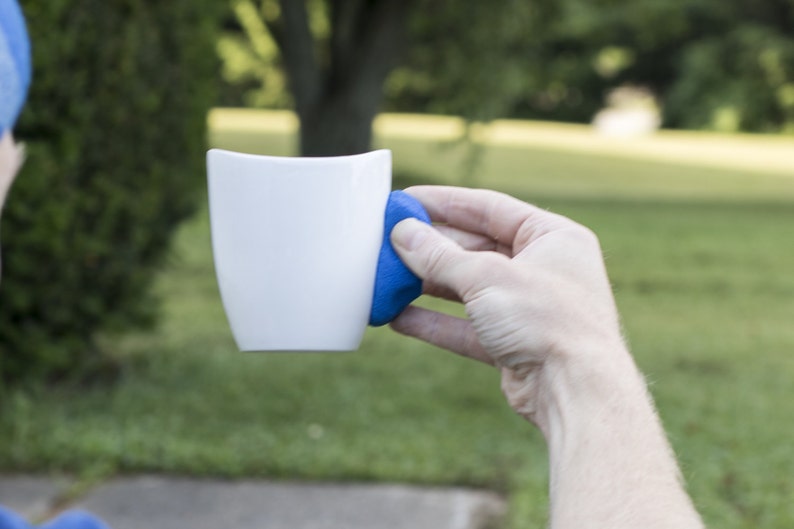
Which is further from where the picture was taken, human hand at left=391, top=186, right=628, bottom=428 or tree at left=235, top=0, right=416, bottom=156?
tree at left=235, top=0, right=416, bottom=156

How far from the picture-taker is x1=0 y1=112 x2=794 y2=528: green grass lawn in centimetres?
392

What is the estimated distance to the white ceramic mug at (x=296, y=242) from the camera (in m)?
1.19

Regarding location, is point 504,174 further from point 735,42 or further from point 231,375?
point 735,42

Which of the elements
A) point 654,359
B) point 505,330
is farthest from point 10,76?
point 654,359

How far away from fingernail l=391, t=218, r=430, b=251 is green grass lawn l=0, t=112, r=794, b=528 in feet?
7.44

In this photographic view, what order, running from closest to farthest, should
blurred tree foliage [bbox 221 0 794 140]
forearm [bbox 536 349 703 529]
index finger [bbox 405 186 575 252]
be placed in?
forearm [bbox 536 349 703 529] < index finger [bbox 405 186 575 252] < blurred tree foliage [bbox 221 0 794 140]

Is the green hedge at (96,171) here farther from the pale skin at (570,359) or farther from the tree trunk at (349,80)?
the tree trunk at (349,80)

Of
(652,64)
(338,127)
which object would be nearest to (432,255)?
(338,127)

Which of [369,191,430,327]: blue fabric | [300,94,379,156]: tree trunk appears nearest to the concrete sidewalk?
[369,191,430,327]: blue fabric

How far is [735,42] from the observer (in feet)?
114

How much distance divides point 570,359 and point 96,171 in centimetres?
370

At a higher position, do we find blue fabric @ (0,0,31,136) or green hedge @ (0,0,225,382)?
blue fabric @ (0,0,31,136)

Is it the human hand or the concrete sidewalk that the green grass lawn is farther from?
the human hand

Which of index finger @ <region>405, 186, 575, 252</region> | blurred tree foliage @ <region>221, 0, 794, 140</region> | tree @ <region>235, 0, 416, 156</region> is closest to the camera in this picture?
index finger @ <region>405, 186, 575, 252</region>
